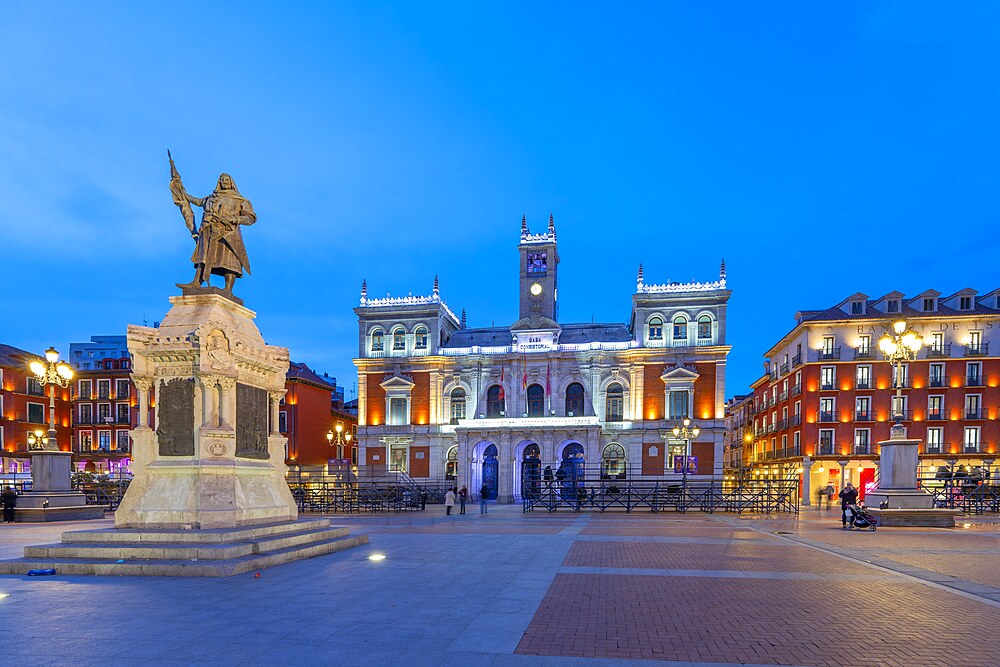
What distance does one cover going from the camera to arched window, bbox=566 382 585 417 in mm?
50312

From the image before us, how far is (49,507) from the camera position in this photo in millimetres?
22641

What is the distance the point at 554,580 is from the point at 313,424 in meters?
50.8

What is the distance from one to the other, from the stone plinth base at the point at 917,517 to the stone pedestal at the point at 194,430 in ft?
67.7

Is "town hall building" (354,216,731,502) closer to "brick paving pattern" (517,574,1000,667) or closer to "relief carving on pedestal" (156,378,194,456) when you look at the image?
"relief carving on pedestal" (156,378,194,456)

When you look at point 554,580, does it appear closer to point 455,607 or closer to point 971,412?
point 455,607

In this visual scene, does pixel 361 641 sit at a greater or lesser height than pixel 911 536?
greater

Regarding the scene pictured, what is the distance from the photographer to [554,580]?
1015 cm

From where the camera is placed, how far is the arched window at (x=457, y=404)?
5216cm

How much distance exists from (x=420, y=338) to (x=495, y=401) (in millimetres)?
9031

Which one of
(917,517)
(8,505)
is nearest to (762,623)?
(917,517)

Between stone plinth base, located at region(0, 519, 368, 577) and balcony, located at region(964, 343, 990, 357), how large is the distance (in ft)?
178

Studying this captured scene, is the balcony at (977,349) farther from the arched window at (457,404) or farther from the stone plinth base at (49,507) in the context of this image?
the stone plinth base at (49,507)

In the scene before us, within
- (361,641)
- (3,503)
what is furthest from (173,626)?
(3,503)

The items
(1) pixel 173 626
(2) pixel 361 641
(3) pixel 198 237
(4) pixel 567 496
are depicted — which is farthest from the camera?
(4) pixel 567 496
